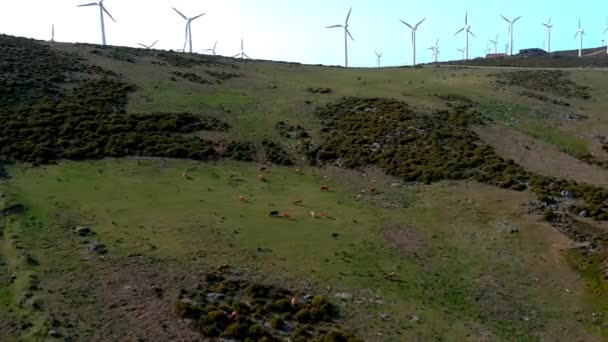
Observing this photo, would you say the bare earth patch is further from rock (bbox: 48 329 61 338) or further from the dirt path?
the dirt path

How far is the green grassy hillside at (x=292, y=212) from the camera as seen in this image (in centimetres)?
2230

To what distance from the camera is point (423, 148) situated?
160ft

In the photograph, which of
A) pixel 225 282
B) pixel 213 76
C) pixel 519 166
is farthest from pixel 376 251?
pixel 213 76

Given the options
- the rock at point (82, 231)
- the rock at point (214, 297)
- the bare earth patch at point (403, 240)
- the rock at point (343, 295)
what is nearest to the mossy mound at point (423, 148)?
the bare earth patch at point (403, 240)

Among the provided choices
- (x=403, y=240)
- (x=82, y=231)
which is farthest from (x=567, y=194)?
(x=82, y=231)

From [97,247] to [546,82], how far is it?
67.7m

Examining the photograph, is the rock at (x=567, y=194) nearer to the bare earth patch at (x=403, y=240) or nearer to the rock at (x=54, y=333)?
the bare earth patch at (x=403, y=240)

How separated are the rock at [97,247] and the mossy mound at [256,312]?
5303mm

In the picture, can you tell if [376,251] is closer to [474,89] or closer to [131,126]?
[131,126]

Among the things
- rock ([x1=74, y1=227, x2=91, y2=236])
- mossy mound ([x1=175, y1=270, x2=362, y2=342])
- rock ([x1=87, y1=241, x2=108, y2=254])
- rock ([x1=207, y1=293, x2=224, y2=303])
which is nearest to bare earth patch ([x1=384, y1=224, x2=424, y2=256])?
mossy mound ([x1=175, y1=270, x2=362, y2=342])

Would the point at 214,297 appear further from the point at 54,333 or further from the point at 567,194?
the point at 567,194

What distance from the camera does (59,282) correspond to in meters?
23.0

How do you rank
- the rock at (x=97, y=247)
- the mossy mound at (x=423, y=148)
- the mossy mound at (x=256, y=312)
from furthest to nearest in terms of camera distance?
the mossy mound at (x=423, y=148), the rock at (x=97, y=247), the mossy mound at (x=256, y=312)

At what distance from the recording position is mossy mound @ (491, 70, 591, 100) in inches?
2857
